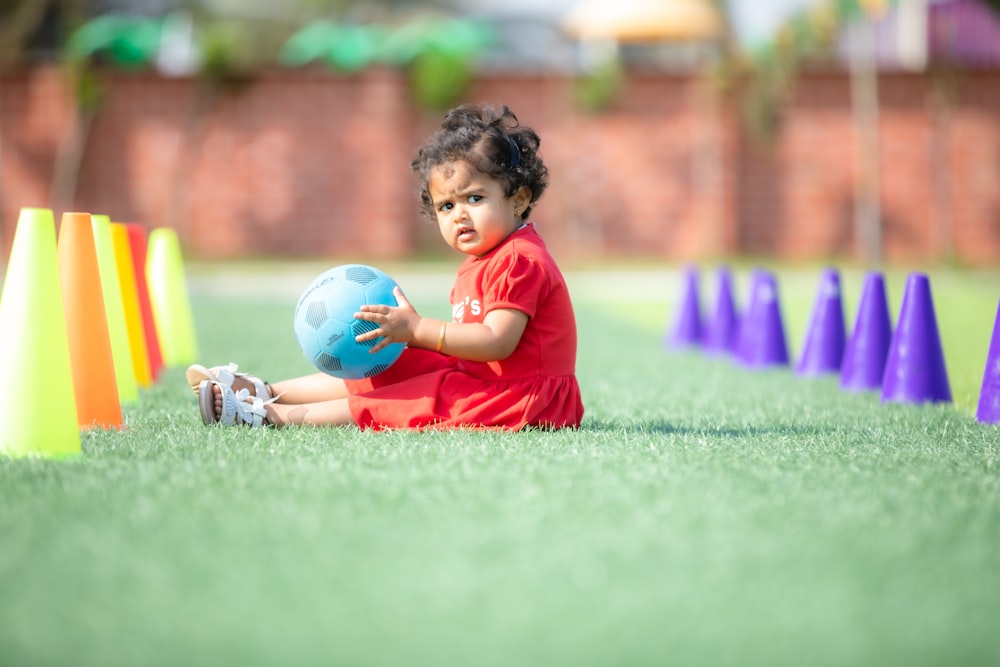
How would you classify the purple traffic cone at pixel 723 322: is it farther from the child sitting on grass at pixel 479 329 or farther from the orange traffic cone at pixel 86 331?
the orange traffic cone at pixel 86 331

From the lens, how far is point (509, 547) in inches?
110

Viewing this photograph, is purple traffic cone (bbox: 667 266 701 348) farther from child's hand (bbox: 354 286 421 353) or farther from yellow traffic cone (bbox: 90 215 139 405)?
child's hand (bbox: 354 286 421 353)

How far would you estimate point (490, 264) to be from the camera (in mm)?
4328

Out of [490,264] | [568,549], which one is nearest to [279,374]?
[490,264]

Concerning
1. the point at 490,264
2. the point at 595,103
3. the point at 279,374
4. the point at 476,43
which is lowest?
the point at 279,374

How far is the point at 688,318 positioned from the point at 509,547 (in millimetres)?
6556

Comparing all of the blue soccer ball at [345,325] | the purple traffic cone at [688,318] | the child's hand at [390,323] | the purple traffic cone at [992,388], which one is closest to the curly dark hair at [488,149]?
the blue soccer ball at [345,325]

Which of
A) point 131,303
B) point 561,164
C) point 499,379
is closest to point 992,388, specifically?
→ point 499,379

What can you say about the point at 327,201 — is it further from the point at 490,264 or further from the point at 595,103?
the point at 490,264

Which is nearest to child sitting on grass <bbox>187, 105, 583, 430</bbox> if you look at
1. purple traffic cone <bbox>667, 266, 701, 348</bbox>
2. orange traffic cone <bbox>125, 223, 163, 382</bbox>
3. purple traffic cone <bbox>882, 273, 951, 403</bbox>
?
purple traffic cone <bbox>882, 273, 951, 403</bbox>

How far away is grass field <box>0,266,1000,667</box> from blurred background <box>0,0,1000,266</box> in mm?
14518

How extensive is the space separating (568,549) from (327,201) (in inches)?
660

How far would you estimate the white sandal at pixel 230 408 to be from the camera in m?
4.47

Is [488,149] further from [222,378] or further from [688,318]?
[688,318]
